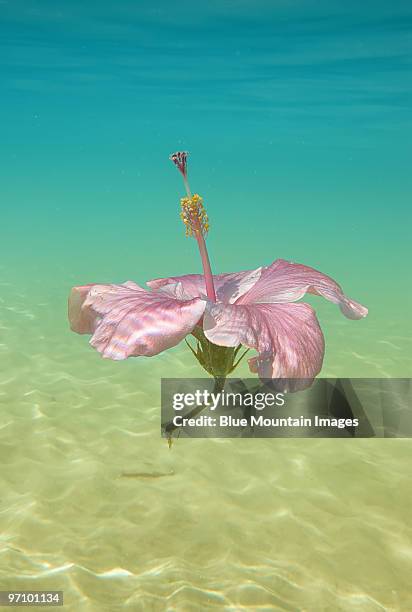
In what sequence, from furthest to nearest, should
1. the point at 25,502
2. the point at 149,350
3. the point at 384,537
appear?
the point at 25,502 < the point at 384,537 < the point at 149,350

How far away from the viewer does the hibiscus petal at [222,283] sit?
2.73 ft

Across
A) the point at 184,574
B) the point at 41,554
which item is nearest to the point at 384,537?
the point at 184,574

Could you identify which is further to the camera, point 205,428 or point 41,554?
point 41,554

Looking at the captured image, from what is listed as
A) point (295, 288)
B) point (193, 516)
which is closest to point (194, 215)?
point (295, 288)

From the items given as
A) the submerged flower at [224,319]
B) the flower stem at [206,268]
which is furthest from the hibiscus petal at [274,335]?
the flower stem at [206,268]

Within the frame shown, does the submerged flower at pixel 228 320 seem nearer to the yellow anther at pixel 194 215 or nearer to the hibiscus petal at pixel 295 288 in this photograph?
the hibiscus petal at pixel 295 288

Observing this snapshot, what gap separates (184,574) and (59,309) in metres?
11.0

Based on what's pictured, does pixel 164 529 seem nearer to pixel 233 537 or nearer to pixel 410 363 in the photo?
pixel 233 537

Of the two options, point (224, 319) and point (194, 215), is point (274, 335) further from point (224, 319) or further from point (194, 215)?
point (194, 215)

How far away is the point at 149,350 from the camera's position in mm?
608

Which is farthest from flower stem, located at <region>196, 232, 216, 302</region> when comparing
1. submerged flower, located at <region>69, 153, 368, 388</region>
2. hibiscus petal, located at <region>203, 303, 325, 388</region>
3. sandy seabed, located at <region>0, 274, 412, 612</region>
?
sandy seabed, located at <region>0, 274, 412, 612</region>

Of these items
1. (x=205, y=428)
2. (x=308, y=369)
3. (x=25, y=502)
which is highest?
(x=308, y=369)

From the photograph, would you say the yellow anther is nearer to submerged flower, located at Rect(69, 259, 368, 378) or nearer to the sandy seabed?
submerged flower, located at Rect(69, 259, 368, 378)

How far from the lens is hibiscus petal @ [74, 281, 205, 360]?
2.03ft
